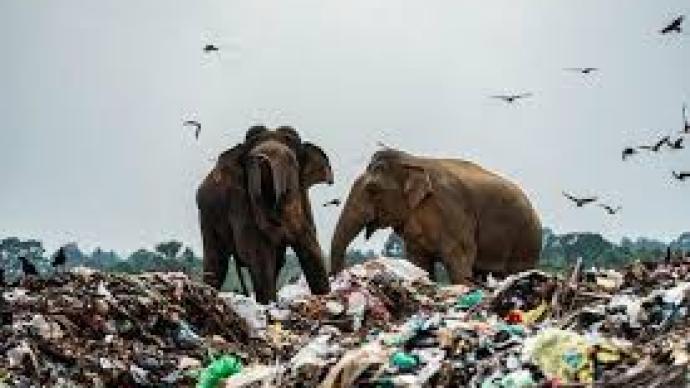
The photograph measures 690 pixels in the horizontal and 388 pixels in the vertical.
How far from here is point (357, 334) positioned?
7.94m

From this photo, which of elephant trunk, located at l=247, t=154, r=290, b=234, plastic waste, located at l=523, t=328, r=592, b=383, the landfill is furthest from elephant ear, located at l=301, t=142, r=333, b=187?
plastic waste, located at l=523, t=328, r=592, b=383

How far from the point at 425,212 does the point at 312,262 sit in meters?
2.69

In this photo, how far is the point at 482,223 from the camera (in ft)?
62.8

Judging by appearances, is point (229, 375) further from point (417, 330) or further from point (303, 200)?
point (303, 200)

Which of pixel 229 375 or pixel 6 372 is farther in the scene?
pixel 6 372

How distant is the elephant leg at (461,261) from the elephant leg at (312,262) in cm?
216

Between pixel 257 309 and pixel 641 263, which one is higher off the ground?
pixel 641 263

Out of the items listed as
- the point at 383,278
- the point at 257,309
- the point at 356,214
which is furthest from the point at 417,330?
the point at 356,214

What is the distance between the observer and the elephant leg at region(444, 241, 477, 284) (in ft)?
58.2

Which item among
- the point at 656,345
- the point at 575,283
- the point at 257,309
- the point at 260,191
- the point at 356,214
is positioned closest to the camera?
the point at 656,345

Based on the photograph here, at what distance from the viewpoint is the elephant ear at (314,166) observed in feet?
53.8

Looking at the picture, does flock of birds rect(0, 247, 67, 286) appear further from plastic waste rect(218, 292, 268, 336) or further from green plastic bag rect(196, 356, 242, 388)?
green plastic bag rect(196, 356, 242, 388)

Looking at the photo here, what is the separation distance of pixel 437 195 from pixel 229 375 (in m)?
10.5

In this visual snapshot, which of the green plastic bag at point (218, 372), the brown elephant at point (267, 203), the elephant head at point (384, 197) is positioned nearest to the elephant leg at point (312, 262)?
the brown elephant at point (267, 203)
